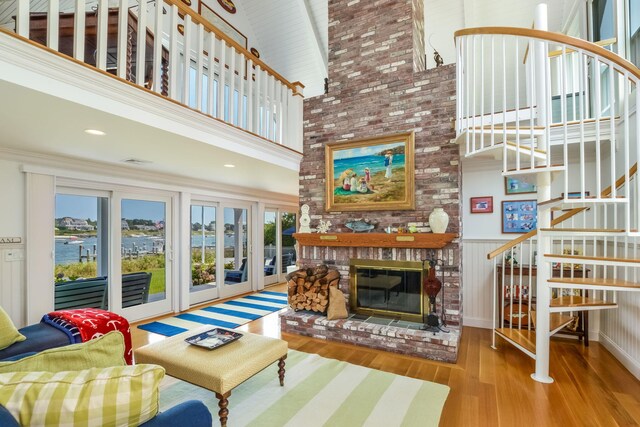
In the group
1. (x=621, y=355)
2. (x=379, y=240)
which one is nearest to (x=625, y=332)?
(x=621, y=355)

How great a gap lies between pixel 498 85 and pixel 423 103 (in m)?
3.34

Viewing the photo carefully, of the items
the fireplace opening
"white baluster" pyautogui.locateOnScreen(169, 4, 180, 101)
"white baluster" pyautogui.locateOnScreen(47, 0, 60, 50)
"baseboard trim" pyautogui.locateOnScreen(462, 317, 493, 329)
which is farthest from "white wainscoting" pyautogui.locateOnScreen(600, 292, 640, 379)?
"white baluster" pyautogui.locateOnScreen(47, 0, 60, 50)

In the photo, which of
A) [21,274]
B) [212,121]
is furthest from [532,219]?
[21,274]

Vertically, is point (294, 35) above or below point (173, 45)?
above

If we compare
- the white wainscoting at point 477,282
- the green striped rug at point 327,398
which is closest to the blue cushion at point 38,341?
the green striped rug at point 327,398

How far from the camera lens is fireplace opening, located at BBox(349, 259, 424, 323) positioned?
357 cm

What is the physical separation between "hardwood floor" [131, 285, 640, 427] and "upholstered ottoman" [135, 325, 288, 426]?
3.64 feet

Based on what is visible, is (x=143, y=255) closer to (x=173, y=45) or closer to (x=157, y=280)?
(x=157, y=280)

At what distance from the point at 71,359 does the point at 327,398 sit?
1743mm

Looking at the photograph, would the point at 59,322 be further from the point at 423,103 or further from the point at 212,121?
the point at 423,103

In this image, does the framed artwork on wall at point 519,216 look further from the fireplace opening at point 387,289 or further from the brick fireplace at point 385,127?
the fireplace opening at point 387,289

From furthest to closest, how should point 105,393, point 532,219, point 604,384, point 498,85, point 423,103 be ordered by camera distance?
point 498,85 < point 532,219 < point 423,103 < point 604,384 < point 105,393

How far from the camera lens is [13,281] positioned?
3.27 meters

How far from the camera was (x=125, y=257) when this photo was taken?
4.39 meters
